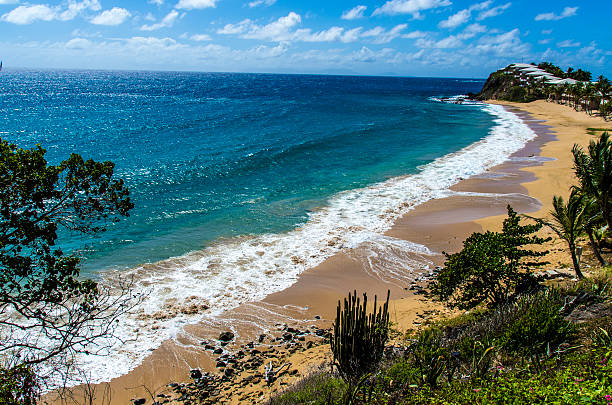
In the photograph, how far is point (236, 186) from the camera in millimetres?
31812

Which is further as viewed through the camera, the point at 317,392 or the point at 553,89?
the point at 553,89

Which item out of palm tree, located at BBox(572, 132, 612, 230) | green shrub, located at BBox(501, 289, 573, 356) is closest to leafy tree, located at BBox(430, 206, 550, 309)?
green shrub, located at BBox(501, 289, 573, 356)

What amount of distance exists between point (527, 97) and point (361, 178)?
3355 inches

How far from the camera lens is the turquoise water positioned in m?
23.5

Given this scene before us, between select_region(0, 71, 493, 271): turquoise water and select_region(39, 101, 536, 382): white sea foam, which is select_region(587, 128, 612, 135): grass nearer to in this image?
select_region(0, 71, 493, 271): turquoise water

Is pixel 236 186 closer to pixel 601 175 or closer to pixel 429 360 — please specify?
pixel 601 175

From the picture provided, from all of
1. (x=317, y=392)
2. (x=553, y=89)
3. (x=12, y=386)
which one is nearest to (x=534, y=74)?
(x=553, y=89)

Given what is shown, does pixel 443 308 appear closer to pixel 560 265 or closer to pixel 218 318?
pixel 560 265

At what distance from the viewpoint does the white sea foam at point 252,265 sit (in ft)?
46.0

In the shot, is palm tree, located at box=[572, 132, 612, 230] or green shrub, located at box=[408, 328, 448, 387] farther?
palm tree, located at box=[572, 132, 612, 230]

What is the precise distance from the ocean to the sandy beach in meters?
0.84

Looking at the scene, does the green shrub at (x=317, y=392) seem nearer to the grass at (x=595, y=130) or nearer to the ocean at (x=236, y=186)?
the ocean at (x=236, y=186)

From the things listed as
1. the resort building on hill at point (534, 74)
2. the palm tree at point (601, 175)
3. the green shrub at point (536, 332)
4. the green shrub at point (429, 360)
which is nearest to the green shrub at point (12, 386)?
the green shrub at point (429, 360)

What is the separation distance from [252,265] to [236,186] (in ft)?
44.7
